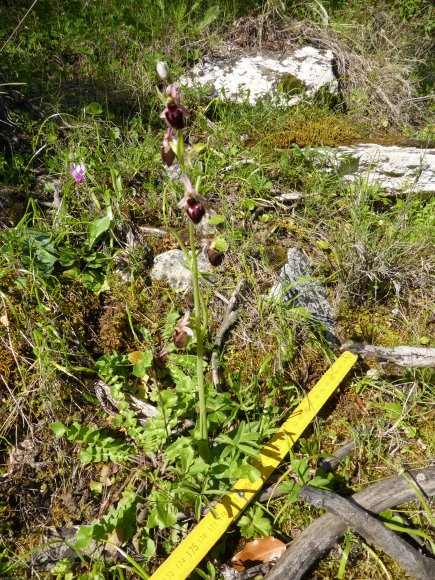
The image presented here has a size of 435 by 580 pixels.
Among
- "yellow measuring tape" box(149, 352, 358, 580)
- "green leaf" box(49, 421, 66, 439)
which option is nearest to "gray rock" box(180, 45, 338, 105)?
"yellow measuring tape" box(149, 352, 358, 580)

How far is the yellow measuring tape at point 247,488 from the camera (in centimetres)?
183

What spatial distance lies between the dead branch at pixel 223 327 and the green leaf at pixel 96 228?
32.1 inches

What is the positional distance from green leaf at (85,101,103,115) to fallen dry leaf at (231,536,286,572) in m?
2.88

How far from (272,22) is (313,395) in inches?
156

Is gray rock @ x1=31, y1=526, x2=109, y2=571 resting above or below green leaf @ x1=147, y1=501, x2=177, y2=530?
below

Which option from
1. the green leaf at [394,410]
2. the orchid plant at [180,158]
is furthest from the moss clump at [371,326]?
the orchid plant at [180,158]

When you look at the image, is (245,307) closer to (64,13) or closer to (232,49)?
(232,49)

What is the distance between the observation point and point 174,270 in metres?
2.80

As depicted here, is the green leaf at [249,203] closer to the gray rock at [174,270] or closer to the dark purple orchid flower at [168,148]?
the gray rock at [174,270]

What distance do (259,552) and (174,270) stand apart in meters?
1.51

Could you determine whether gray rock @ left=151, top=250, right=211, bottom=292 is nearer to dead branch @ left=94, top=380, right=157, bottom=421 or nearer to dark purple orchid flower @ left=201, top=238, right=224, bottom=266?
dead branch @ left=94, top=380, right=157, bottom=421

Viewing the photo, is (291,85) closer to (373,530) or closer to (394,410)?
(394,410)

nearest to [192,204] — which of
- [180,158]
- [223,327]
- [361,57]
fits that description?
[180,158]

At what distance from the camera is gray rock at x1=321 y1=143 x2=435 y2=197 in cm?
331
